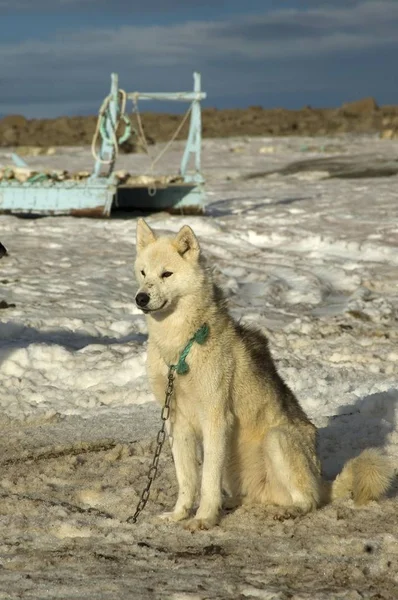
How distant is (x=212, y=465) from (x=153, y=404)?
2.57 meters

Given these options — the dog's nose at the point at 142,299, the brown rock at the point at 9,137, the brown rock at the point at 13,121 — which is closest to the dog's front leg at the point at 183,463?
the dog's nose at the point at 142,299

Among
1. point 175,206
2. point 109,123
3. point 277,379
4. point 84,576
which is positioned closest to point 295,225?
point 175,206

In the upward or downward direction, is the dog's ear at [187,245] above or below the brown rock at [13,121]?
below

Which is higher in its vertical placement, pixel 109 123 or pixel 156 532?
pixel 109 123

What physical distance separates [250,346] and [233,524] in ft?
2.93

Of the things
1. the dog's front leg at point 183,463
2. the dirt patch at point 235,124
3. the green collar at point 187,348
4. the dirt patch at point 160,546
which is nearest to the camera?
the dirt patch at point 160,546

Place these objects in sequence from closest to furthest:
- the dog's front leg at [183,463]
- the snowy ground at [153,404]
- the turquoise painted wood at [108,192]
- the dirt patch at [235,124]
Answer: the snowy ground at [153,404], the dog's front leg at [183,463], the turquoise painted wood at [108,192], the dirt patch at [235,124]

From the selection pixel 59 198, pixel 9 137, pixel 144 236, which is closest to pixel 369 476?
pixel 144 236

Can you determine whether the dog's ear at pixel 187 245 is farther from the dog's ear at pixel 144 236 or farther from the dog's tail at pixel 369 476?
the dog's tail at pixel 369 476

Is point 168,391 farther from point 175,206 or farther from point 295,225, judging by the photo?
point 175,206

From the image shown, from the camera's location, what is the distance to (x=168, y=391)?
494 cm

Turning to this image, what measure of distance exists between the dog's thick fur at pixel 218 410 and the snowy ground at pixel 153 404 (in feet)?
0.53

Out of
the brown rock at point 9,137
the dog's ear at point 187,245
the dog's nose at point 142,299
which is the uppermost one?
the brown rock at point 9,137

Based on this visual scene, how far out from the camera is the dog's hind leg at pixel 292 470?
16.3 feet
